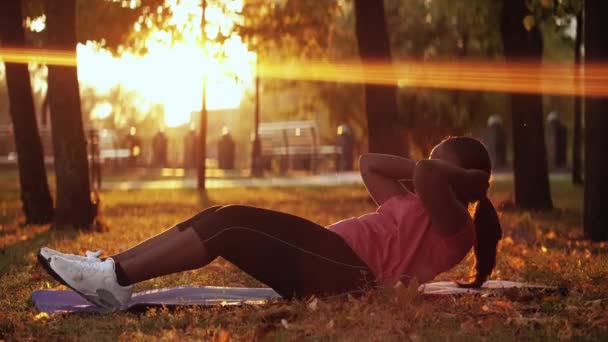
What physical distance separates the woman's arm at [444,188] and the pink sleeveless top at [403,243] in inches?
6.1

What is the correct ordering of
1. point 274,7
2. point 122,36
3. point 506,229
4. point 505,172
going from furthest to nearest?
point 505,172, point 274,7, point 122,36, point 506,229

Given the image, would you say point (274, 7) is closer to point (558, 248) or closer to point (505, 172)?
point (558, 248)

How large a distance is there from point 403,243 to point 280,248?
735 millimetres

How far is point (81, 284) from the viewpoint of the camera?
209 inches

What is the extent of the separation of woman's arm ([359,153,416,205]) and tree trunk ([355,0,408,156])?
26.5ft

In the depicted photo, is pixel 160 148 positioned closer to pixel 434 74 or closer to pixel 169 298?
pixel 434 74

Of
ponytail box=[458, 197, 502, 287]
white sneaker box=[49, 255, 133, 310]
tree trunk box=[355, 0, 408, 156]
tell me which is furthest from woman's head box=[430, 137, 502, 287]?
tree trunk box=[355, 0, 408, 156]

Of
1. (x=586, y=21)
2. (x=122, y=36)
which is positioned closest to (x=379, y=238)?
(x=586, y=21)

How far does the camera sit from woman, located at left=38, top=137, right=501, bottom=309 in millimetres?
5309

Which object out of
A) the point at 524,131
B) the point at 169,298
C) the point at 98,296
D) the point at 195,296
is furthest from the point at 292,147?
the point at 98,296

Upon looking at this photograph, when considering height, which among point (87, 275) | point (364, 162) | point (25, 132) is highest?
point (25, 132)

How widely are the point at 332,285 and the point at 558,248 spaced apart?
4.56 m

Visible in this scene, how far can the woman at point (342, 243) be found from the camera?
5.31 meters

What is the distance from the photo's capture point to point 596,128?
959 cm
